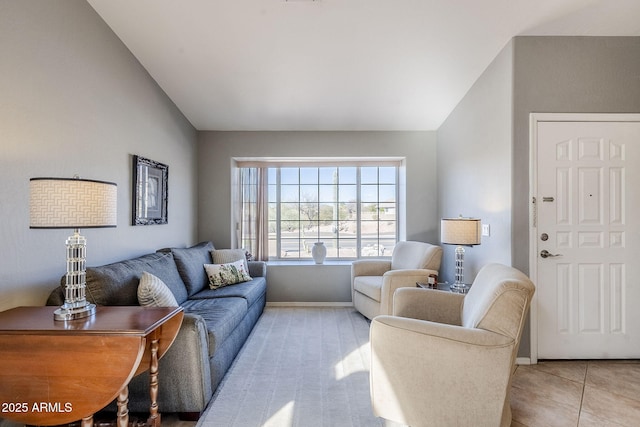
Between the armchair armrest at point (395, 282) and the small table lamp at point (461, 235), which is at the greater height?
the small table lamp at point (461, 235)

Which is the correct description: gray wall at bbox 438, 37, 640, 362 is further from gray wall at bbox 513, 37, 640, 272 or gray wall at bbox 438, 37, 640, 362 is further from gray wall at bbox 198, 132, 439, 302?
gray wall at bbox 198, 132, 439, 302

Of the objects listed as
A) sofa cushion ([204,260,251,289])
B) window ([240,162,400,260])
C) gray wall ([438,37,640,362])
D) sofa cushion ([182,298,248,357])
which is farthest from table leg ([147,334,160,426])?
window ([240,162,400,260])

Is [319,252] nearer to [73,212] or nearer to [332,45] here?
[332,45]

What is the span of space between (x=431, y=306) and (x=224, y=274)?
2218 millimetres

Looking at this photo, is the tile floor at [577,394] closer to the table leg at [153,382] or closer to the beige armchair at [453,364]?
the beige armchair at [453,364]

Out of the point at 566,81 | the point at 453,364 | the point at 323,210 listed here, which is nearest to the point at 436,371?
the point at 453,364

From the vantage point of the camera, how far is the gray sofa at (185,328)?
6.00ft

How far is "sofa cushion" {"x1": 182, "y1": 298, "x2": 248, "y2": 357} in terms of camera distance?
2.12m

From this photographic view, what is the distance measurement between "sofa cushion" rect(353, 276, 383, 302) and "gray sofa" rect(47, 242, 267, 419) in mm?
1310

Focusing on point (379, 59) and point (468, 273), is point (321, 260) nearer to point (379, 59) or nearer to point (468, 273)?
point (468, 273)

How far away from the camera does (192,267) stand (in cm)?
315

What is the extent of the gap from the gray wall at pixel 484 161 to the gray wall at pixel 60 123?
3.22 m

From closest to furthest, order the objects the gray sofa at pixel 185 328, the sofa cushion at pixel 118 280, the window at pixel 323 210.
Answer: the gray sofa at pixel 185 328 → the sofa cushion at pixel 118 280 → the window at pixel 323 210

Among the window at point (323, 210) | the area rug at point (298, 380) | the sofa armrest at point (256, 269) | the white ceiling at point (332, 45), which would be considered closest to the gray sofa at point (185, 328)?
the area rug at point (298, 380)
